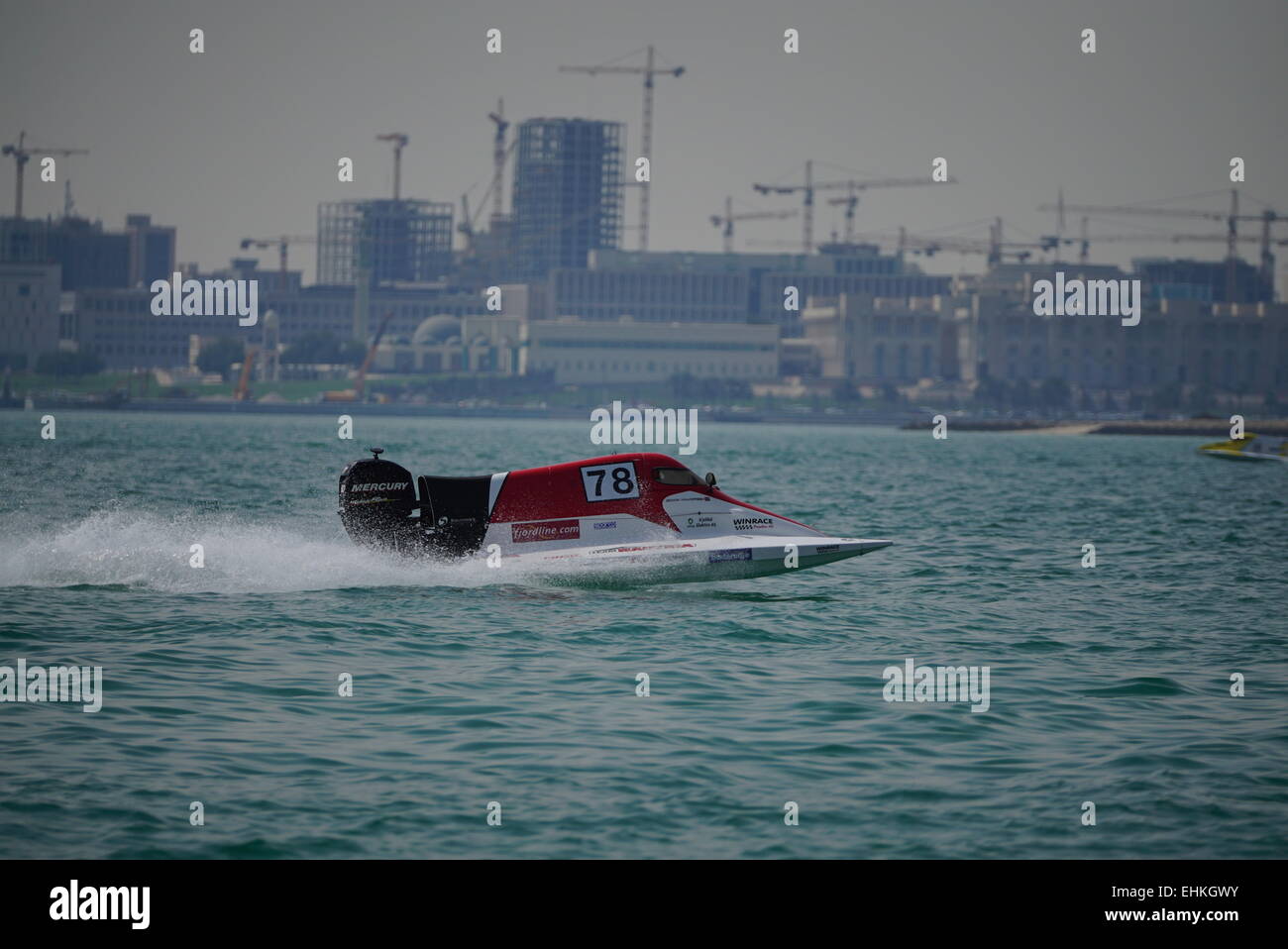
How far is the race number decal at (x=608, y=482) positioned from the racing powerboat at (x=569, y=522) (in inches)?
0.6

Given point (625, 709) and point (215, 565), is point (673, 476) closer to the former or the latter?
point (215, 565)

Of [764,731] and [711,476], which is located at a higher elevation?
[711,476]

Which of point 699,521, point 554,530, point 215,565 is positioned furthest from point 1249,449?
point 215,565

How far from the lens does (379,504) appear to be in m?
26.5

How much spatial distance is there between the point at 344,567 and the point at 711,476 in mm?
6451

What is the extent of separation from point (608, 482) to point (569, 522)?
0.93 m

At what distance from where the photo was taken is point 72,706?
17047mm

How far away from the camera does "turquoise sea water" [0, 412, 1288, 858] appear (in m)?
13.1

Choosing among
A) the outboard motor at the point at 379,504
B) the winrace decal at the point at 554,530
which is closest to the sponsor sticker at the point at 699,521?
the winrace decal at the point at 554,530
